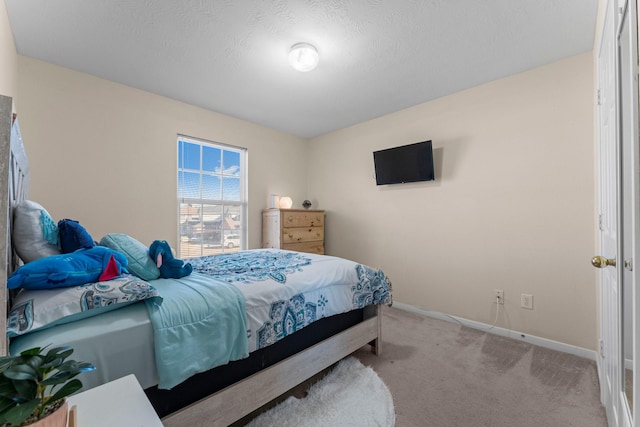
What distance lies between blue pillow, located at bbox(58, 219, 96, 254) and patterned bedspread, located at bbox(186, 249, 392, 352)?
0.64 meters

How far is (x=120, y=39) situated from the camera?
78.4 inches

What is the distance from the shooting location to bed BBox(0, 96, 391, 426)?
94cm

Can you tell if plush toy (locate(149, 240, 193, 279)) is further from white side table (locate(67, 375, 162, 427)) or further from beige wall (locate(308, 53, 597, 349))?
beige wall (locate(308, 53, 597, 349))

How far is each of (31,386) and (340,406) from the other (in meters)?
1.48

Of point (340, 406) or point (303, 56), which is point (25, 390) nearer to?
point (340, 406)

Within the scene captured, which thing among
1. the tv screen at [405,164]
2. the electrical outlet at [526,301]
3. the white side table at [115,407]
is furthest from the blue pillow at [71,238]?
the electrical outlet at [526,301]

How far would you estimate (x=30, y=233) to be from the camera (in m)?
1.08

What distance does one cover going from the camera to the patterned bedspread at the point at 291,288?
4.63 feet

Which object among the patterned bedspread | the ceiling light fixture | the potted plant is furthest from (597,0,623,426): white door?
the potted plant

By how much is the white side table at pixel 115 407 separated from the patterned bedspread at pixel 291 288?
622 millimetres

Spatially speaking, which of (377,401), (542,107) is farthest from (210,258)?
(542,107)

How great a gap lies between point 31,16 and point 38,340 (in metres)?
2.15

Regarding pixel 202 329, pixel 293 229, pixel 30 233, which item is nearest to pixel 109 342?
pixel 202 329

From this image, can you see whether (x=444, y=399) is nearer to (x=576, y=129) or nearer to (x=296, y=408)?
(x=296, y=408)
